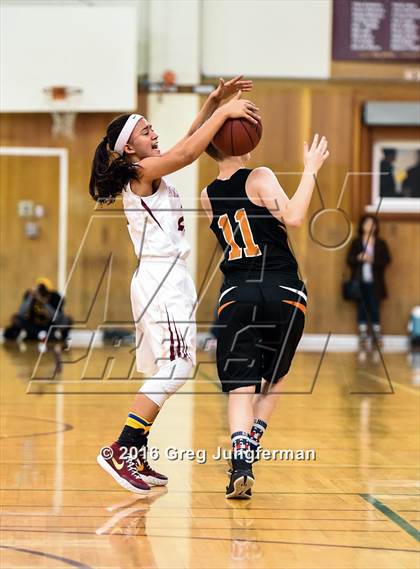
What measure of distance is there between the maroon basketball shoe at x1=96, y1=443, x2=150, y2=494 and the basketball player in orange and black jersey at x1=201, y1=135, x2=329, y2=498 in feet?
1.26

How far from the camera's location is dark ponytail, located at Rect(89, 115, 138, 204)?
4695 mm

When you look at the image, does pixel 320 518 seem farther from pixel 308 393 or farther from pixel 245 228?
pixel 308 393

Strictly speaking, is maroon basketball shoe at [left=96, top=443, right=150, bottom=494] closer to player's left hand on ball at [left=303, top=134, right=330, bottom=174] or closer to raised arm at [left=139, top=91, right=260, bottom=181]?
raised arm at [left=139, top=91, right=260, bottom=181]

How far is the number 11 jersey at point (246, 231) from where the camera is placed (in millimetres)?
4535

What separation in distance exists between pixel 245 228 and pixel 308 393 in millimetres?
4432

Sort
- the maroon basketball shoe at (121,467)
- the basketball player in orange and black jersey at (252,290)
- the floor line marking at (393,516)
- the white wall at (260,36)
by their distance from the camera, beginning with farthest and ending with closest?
the white wall at (260,36), the maroon basketball shoe at (121,467), the basketball player in orange and black jersey at (252,290), the floor line marking at (393,516)

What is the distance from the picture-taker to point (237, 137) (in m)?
4.52

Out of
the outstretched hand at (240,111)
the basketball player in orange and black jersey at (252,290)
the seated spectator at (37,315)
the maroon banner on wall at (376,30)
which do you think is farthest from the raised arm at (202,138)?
the maroon banner on wall at (376,30)

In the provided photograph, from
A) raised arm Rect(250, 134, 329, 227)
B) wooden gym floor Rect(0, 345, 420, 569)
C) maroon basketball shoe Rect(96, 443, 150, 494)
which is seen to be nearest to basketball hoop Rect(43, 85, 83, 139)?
wooden gym floor Rect(0, 345, 420, 569)

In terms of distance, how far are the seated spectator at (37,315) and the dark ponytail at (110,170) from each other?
9.02 m

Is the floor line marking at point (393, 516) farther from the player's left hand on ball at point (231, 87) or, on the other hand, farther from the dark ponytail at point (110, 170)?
the player's left hand on ball at point (231, 87)

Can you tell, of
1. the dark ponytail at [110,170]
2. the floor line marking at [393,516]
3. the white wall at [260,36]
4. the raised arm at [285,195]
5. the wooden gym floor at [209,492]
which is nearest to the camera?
the wooden gym floor at [209,492]

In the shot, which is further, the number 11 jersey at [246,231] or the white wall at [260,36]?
the white wall at [260,36]

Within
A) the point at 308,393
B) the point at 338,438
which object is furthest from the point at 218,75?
the point at 338,438
